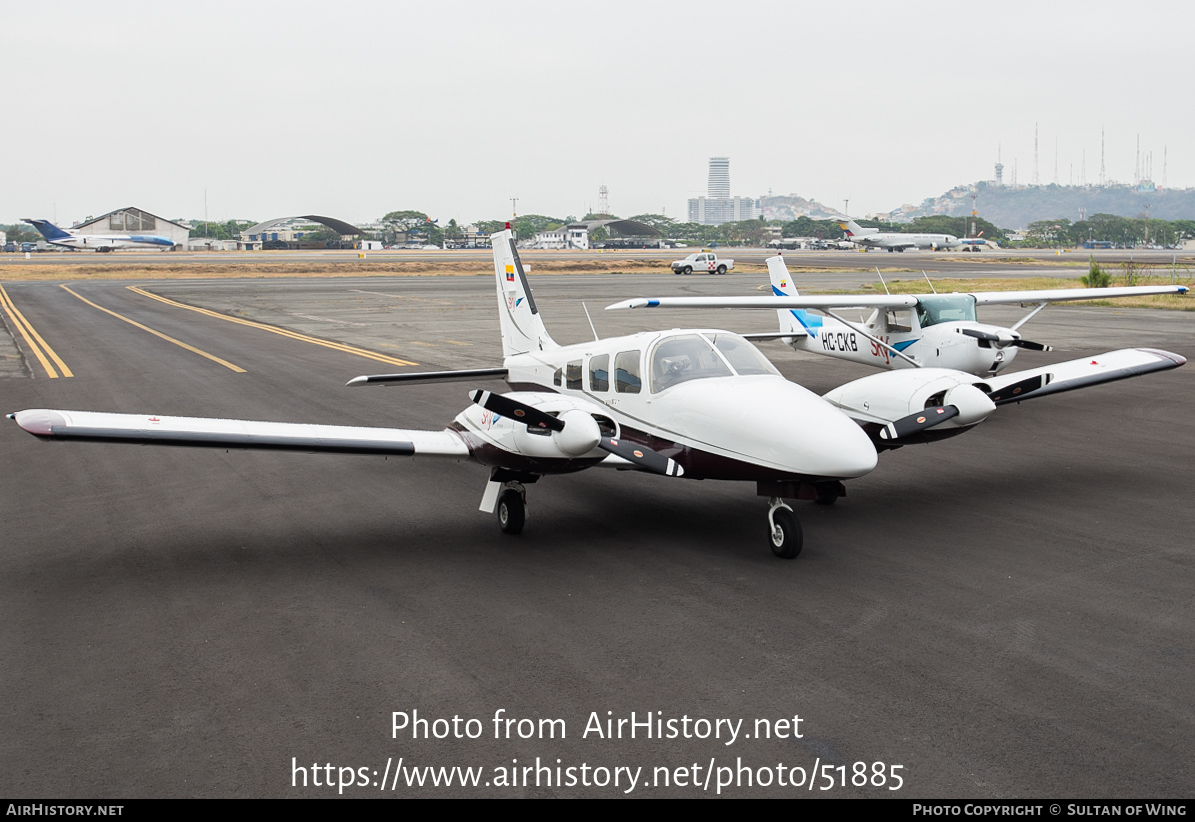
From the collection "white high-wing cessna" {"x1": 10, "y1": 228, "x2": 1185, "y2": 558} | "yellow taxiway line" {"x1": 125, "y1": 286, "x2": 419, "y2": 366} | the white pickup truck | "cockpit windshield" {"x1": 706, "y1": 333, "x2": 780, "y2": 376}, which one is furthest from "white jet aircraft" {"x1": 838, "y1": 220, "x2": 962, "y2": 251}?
"cockpit windshield" {"x1": 706, "y1": 333, "x2": 780, "y2": 376}

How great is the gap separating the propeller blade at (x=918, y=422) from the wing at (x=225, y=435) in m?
4.93

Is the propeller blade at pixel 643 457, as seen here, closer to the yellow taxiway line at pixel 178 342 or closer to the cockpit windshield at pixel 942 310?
the cockpit windshield at pixel 942 310

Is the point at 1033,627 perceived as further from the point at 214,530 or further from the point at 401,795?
the point at 214,530

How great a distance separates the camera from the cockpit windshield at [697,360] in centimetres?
1054

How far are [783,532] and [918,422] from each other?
2445 millimetres

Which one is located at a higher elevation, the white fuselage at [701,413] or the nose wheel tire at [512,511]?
the white fuselage at [701,413]

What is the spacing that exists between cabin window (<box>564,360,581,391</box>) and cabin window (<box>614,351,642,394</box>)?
0.79 m

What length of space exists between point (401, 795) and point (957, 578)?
5963 mm

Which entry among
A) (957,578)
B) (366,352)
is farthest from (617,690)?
Answer: (366,352)

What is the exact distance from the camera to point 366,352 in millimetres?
28500

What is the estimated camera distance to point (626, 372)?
431 inches

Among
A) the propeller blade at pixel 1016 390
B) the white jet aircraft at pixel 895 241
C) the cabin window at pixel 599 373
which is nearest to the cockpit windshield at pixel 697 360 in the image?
the cabin window at pixel 599 373

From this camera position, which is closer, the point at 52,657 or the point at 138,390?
the point at 52,657

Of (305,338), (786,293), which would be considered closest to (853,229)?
(305,338)
